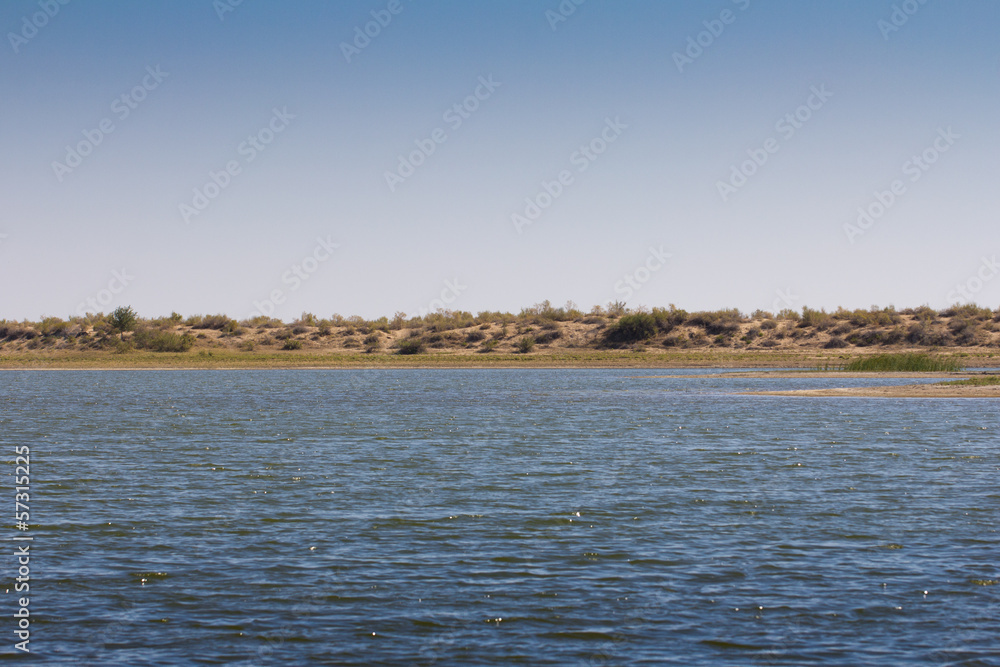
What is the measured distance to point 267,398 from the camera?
5484 centimetres

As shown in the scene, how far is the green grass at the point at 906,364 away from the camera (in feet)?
240

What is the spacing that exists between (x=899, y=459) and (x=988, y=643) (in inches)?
644

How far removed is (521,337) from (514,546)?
334 feet

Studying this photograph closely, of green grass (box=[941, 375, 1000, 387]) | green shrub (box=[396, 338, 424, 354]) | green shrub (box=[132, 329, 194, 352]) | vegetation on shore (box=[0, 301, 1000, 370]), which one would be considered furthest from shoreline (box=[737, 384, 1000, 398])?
green shrub (box=[132, 329, 194, 352])

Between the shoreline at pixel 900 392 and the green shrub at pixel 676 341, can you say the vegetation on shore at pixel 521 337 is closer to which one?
the green shrub at pixel 676 341

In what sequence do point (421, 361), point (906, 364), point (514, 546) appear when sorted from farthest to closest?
point (421, 361) → point (906, 364) → point (514, 546)

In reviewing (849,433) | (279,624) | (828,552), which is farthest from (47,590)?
(849,433)

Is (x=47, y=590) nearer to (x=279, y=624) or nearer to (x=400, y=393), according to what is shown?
(x=279, y=624)

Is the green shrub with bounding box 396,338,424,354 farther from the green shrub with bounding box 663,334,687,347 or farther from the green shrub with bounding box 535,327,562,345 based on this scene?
the green shrub with bounding box 663,334,687,347

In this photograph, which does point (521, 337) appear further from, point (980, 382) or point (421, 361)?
point (980, 382)

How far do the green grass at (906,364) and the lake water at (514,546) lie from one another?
40411 mm

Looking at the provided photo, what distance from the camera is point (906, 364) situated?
7381 cm

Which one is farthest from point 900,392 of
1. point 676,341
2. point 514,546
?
point 676,341

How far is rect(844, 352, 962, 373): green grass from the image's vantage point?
73.0 m
